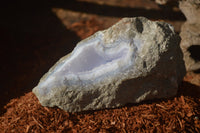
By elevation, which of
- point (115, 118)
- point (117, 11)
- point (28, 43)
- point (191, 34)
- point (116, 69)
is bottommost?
point (191, 34)

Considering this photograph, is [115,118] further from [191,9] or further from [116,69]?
[191,9]

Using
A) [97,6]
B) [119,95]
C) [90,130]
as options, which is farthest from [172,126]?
[97,6]

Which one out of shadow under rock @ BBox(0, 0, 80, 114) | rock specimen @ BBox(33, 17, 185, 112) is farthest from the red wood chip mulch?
shadow under rock @ BBox(0, 0, 80, 114)

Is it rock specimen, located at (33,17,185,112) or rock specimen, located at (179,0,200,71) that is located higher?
rock specimen, located at (33,17,185,112)

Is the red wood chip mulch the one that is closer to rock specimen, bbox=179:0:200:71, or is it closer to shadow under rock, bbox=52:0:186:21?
rock specimen, bbox=179:0:200:71

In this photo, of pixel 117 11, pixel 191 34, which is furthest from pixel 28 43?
pixel 191 34

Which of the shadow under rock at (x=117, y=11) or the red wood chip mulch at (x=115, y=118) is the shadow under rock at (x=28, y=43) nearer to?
the shadow under rock at (x=117, y=11)
